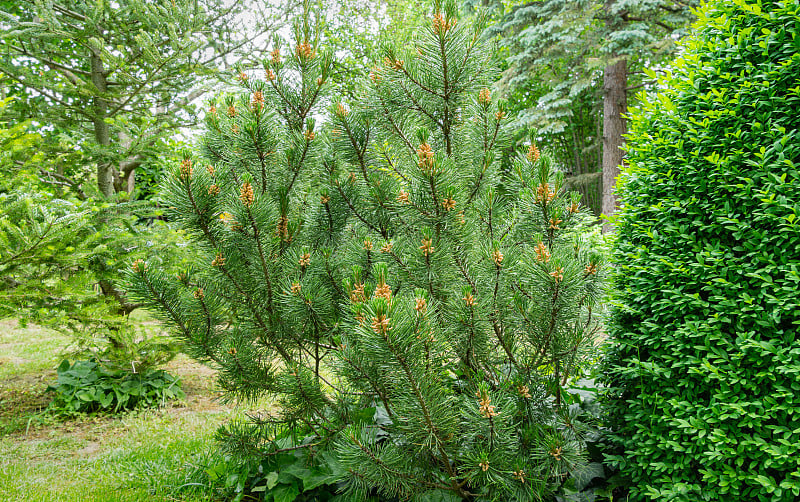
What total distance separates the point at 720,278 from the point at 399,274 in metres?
1.23

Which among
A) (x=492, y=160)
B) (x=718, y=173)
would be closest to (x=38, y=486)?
(x=492, y=160)

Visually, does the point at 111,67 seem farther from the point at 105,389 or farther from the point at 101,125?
the point at 105,389

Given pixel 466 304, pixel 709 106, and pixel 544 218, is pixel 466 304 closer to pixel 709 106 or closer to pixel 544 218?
pixel 544 218

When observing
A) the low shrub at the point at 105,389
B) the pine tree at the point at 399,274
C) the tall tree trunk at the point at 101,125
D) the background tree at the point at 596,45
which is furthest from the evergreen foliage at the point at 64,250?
the background tree at the point at 596,45

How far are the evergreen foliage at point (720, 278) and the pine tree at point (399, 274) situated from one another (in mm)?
294

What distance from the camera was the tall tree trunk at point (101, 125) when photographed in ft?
16.0

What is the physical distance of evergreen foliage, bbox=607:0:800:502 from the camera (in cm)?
163

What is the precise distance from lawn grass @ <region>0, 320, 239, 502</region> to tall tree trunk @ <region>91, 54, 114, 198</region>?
2.33m

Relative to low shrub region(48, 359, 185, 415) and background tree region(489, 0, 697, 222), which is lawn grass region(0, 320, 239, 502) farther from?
background tree region(489, 0, 697, 222)

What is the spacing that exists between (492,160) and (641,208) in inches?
27.9

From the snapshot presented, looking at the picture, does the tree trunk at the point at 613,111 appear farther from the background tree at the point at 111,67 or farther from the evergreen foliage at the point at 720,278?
the evergreen foliage at the point at 720,278

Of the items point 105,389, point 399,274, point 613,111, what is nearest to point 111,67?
point 105,389

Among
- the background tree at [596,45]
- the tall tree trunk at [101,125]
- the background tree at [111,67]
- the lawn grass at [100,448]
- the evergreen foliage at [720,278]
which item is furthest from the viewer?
the background tree at [596,45]

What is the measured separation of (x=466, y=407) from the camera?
1753 millimetres
